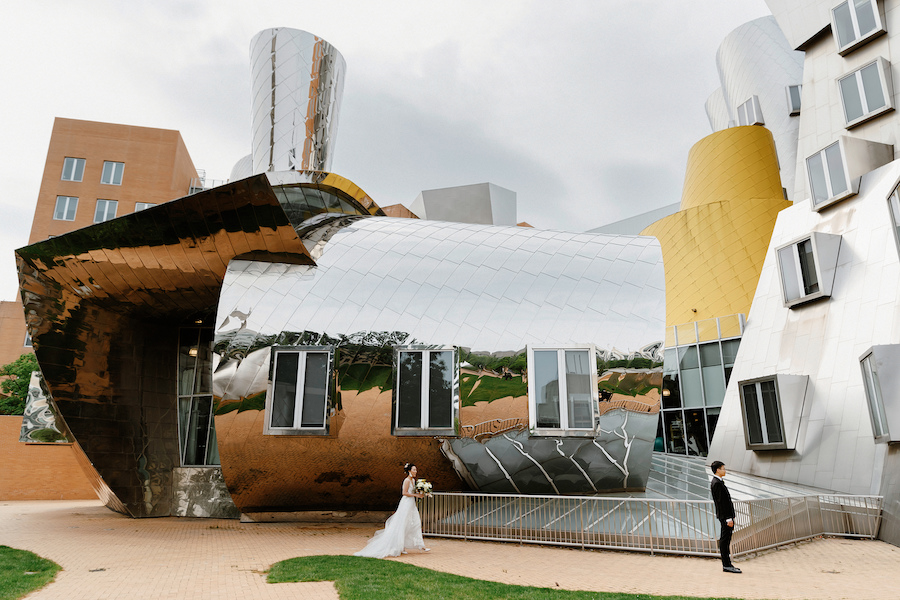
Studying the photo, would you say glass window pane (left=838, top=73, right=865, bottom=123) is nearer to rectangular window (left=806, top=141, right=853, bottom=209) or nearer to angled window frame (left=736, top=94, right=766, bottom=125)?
rectangular window (left=806, top=141, right=853, bottom=209)

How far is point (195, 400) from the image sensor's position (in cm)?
1841

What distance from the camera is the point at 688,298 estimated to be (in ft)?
90.2

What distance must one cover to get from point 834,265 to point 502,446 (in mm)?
10929

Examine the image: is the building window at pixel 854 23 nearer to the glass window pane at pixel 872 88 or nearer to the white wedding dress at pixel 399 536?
the glass window pane at pixel 872 88

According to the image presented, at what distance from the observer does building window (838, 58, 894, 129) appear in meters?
17.1

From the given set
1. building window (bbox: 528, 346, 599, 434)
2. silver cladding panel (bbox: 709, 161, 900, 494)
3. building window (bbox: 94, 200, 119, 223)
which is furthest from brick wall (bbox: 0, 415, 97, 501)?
silver cladding panel (bbox: 709, 161, 900, 494)

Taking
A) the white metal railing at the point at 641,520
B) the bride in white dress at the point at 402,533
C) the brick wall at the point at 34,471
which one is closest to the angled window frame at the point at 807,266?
the white metal railing at the point at 641,520

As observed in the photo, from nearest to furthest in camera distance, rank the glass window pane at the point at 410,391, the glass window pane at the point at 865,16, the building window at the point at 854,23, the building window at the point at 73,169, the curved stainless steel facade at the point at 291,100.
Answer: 1. the glass window pane at the point at 410,391
2. the building window at the point at 854,23
3. the glass window pane at the point at 865,16
4. the curved stainless steel facade at the point at 291,100
5. the building window at the point at 73,169

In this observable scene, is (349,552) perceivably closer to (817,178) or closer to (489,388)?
(489,388)

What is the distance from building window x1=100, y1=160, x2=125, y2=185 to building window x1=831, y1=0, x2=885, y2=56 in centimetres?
4359

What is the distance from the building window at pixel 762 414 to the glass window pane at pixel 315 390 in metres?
12.3

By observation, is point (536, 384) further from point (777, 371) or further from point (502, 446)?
point (777, 371)

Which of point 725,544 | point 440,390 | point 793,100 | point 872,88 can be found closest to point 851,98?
Result: point 872,88

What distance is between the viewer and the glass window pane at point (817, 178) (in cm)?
1719
